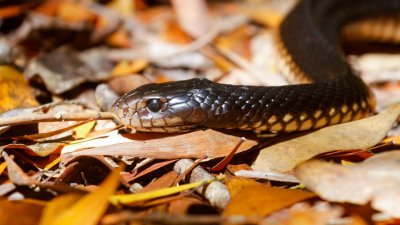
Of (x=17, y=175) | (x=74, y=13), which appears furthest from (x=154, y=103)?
(x=74, y=13)

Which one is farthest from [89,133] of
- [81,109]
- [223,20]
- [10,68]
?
[223,20]

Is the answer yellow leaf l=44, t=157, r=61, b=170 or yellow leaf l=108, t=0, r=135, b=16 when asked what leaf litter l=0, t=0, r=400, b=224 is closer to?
yellow leaf l=44, t=157, r=61, b=170

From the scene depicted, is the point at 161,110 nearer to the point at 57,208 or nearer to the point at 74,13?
the point at 57,208

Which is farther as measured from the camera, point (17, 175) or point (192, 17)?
point (192, 17)

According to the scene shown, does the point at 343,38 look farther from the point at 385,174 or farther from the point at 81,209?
the point at 81,209

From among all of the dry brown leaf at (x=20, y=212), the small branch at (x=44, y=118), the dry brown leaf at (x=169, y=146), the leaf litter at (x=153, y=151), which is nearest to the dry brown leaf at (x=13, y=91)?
the leaf litter at (x=153, y=151)

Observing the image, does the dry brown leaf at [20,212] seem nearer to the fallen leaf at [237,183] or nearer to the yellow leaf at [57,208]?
the yellow leaf at [57,208]
